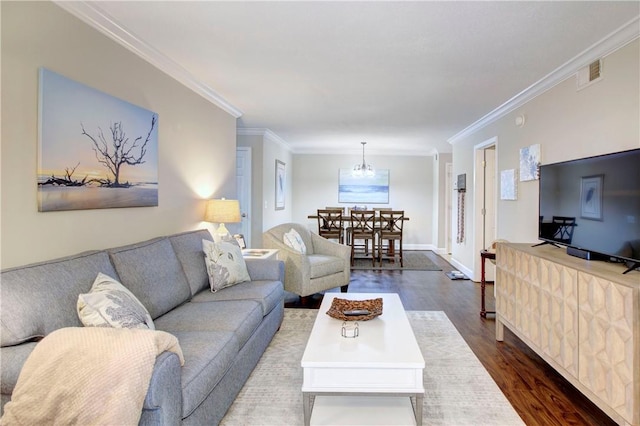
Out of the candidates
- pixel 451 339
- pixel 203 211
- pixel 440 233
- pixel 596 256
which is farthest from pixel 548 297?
pixel 440 233

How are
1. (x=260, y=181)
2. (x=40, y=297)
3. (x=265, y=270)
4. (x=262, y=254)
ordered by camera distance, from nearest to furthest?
(x=40, y=297)
(x=265, y=270)
(x=262, y=254)
(x=260, y=181)

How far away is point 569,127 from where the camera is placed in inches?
124

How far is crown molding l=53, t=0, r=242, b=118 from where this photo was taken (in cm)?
214

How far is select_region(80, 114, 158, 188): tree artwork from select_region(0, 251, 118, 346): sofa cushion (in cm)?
77

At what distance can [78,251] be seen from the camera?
7.25ft

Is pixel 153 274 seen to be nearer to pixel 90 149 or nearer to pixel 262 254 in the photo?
pixel 90 149

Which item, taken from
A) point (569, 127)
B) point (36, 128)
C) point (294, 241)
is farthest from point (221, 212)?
point (569, 127)

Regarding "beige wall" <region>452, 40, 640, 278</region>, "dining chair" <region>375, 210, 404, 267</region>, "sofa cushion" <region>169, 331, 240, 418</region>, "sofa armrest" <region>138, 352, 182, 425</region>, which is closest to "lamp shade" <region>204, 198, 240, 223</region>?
"sofa cushion" <region>169, 331, 240, 418</region>

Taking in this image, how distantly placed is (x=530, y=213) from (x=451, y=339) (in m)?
1.68

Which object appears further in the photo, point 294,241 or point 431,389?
point 294,241

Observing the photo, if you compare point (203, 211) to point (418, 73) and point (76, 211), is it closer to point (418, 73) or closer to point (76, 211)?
point (76, 211)

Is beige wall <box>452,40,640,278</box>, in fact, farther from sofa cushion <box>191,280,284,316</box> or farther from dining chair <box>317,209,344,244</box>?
dining chair <box>317,209,344,244</box>

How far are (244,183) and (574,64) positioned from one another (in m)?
4.69

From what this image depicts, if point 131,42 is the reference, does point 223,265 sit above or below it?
below
